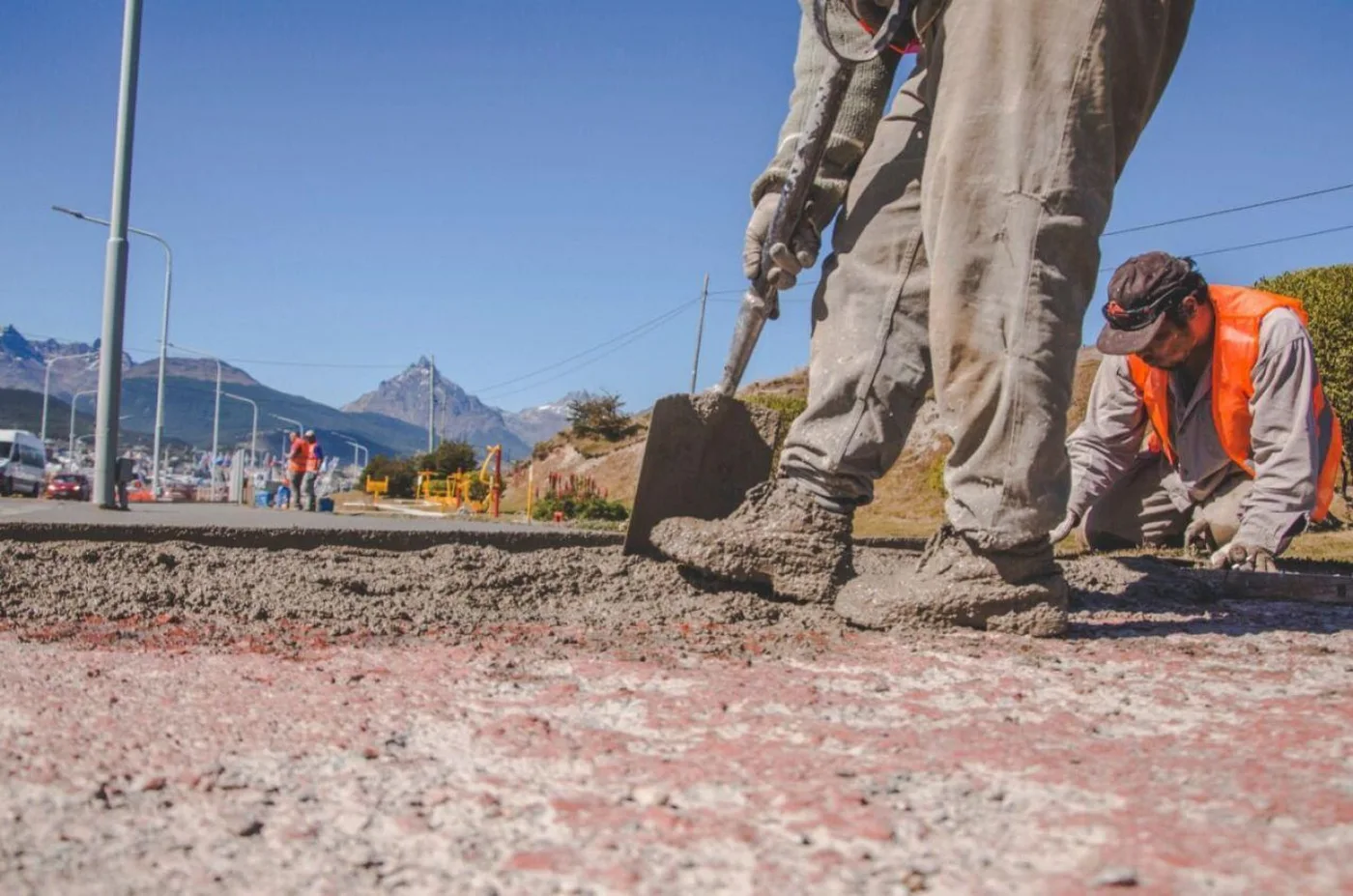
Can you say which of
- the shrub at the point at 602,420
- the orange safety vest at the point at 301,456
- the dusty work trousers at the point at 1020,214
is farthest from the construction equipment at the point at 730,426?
the shrub at the point at 602,420

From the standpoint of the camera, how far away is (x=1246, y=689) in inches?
59.2

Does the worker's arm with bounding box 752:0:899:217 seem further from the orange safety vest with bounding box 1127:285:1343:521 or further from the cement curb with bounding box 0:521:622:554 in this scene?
the orange safety vest with bounding box 1127:285:1343:521

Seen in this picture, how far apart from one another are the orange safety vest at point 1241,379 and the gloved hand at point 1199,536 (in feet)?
1.79

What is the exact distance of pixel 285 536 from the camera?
354 centimetres

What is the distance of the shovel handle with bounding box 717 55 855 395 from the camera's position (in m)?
2.84

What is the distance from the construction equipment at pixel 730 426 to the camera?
2.90 metres

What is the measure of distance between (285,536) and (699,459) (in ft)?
4.84

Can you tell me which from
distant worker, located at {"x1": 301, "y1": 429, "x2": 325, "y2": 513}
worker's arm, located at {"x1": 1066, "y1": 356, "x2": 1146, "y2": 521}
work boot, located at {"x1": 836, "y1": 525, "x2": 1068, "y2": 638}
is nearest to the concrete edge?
work boot, located at {"x1": 836, "y1": 525, "x2": 1068, "y2": 638}

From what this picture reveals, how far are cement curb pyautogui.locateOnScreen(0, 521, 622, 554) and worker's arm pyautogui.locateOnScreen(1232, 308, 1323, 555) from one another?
2.56 metres

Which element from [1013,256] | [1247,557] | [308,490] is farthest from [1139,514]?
[308,490]

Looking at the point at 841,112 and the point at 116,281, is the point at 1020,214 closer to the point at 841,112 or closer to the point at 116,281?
the point at 841,112

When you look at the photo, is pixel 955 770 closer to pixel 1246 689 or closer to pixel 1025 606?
pixel 1246 689

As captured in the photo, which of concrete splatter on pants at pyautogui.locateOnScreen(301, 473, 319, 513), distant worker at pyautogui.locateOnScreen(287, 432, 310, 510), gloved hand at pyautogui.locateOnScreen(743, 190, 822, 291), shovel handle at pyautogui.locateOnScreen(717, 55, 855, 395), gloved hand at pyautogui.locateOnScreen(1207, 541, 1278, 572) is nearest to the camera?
shovel handle at pyautogui.locateOnScreen(717, 55, 855, 395)

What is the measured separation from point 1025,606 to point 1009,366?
502 mm
